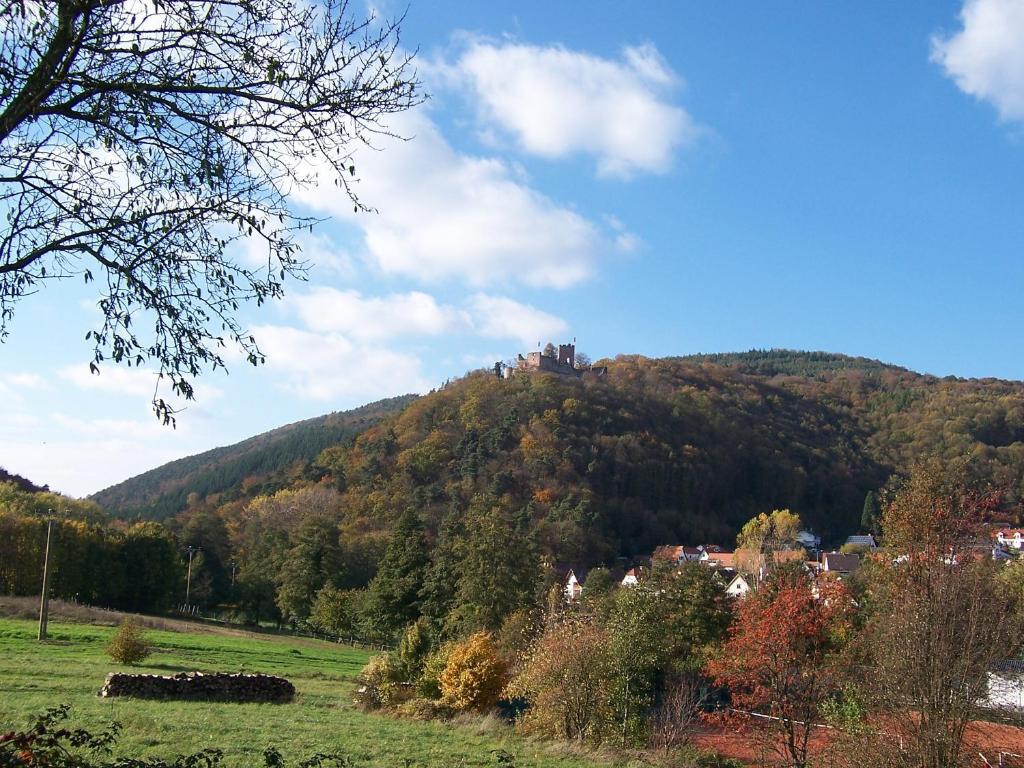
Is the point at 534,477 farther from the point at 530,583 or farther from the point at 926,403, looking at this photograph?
the point at 926,403

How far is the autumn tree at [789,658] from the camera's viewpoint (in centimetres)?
1577

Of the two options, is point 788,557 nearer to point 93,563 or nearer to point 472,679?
point 472,679

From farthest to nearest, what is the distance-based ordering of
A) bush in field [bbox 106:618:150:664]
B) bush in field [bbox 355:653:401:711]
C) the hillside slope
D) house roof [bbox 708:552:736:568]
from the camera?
1. the hillside slope
2. house roof [bbox 708:552:736:568]
3. bush in field [bbox 106:618:150:664]
4. bush in field [bbox 355:653:401:711]

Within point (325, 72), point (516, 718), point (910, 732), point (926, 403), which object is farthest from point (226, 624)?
point (926, 403)

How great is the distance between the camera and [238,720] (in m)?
15.9

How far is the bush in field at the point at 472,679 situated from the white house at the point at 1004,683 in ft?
38.2

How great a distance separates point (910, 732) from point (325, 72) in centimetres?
1025

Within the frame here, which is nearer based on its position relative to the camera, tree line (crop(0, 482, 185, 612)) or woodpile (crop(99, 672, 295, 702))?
woodpile (crop(99, 672, 295, 702))

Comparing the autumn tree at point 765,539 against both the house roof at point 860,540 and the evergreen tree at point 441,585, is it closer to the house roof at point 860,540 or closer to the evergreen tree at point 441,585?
the house roof at point 860,540

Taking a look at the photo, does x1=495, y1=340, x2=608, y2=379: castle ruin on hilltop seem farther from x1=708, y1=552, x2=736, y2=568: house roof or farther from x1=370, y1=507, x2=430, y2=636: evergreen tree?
x1=370, y1=507, x2=430, y2=636: evergreen tree

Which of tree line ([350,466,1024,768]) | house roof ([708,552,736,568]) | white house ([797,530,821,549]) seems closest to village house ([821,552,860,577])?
house roof ([708,552,736,568])

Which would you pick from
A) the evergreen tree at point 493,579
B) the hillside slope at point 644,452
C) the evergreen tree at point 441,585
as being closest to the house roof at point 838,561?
the hillside slope at point 644,452

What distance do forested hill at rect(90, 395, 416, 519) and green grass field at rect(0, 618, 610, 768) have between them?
212 ft

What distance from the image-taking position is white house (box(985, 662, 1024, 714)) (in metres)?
10.9
